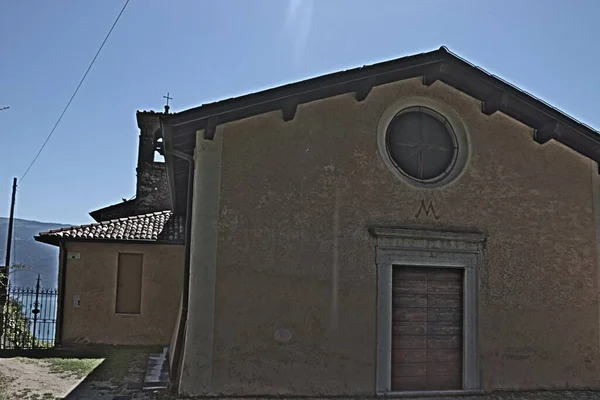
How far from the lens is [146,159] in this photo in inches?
755

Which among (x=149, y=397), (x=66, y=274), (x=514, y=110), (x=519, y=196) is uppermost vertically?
(x=514, y=110)

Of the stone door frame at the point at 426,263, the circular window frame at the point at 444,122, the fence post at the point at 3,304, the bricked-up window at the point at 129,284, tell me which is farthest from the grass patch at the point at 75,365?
the circular window frame at the point at 444,122

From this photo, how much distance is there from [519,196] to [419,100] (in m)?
2.33

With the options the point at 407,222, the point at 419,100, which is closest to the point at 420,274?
the point at 407,222

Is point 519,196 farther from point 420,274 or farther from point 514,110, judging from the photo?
point 420,274

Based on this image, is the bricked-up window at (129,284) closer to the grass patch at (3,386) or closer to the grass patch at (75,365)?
the grass patch at (75,365)

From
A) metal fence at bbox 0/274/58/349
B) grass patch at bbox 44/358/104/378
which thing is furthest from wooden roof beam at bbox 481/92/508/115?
metal fence at bbox 0/274/58/349

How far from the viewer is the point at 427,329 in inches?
353

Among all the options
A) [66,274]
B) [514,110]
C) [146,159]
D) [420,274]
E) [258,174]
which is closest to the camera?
[258,174]

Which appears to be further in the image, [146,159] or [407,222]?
[146,159]

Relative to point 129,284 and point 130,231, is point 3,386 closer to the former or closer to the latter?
point 129,284

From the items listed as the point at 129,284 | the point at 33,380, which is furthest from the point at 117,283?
the point at 33,380

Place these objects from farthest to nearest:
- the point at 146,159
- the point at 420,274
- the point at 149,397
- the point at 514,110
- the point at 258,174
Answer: the point at 146,159, the point at 514,110, the point at 420,274, the point at 258,174, the point at 149,397

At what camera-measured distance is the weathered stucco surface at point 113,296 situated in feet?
44.2
